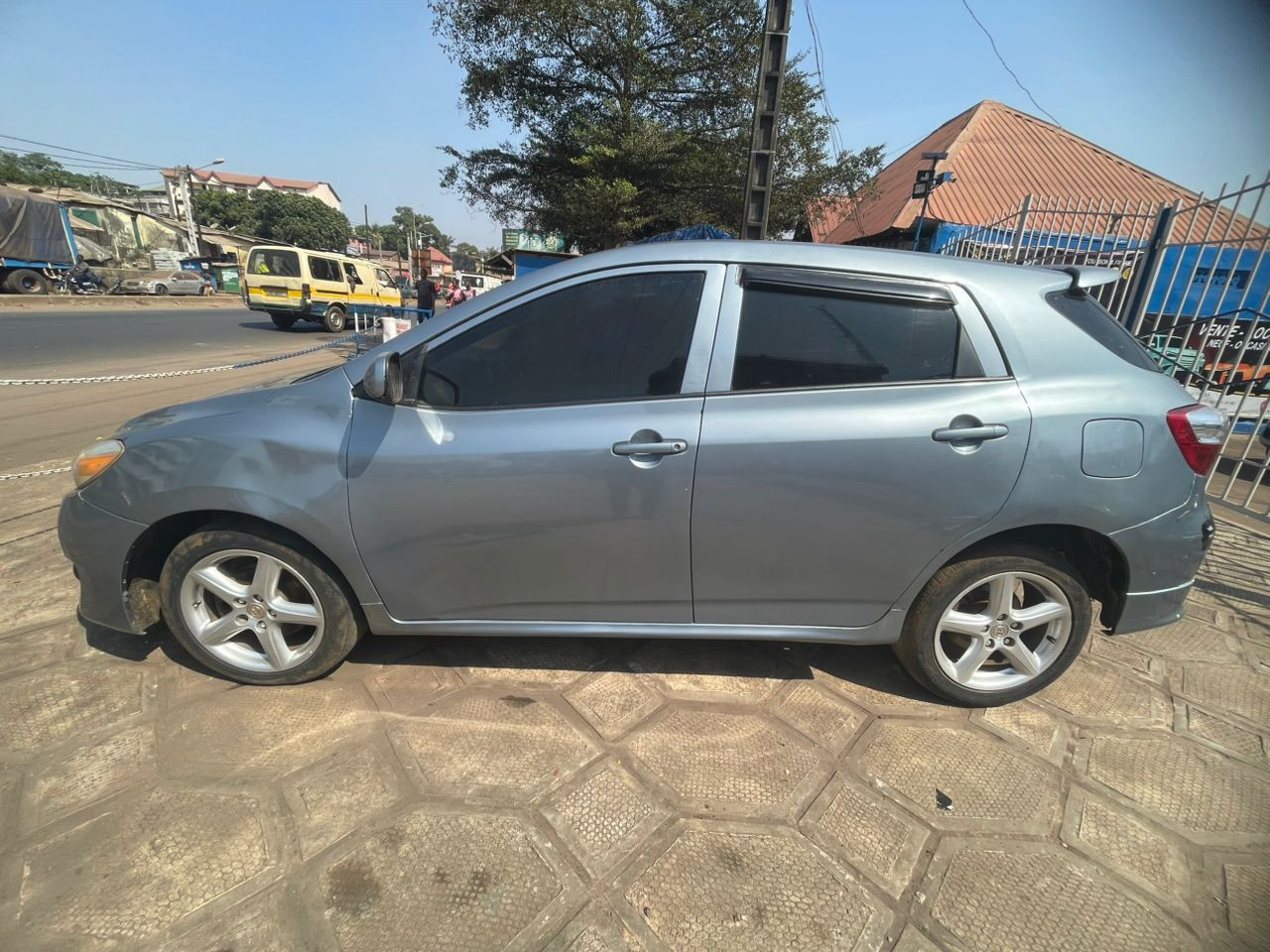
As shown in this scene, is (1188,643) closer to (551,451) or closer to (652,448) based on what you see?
(652,448)

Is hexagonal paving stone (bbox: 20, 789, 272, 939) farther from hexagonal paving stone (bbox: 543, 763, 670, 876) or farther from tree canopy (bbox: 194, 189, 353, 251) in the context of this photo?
tree canopy (bbox: 194, 189, 353, 251)

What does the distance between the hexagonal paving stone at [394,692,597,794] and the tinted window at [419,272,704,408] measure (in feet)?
3.81

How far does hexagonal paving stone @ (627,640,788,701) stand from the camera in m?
2.37

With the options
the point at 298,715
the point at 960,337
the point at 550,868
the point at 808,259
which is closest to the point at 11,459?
the point at 298,715

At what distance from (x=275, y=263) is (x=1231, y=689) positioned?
63.5ft

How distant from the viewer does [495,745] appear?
205cm

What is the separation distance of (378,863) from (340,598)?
0.93m

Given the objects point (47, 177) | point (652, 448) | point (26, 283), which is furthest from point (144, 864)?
point (47, 177)

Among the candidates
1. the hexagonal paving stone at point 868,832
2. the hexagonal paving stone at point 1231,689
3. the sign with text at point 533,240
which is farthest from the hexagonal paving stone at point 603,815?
the sign with text at point 533,240

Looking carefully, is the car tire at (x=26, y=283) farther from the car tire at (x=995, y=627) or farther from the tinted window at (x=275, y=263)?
the car tire at (x=995, y=627)

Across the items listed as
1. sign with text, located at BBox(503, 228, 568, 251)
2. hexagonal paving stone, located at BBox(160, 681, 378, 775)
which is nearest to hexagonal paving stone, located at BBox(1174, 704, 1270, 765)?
hexagonal paving stone, located at BBox(160, 681, 378, 775)

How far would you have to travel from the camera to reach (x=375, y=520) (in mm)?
2045

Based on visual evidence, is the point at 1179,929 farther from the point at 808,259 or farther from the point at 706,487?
the point at 808,259

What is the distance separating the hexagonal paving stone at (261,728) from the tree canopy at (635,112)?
12.4 m
